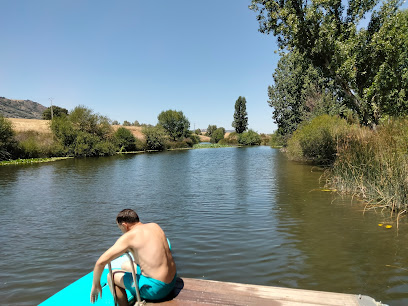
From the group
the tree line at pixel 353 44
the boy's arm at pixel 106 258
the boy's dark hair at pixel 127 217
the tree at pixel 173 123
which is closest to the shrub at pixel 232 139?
the tree at pixel 173 123

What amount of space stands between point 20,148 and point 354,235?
42701 mm

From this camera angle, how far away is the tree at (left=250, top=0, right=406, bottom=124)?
44.6ft

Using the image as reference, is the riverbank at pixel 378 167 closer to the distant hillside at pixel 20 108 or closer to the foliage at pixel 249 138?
the foliage at pixel 249 138

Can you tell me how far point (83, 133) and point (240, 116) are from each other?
2080 inches

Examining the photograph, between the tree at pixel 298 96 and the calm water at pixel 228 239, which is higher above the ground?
the tree at pixel 298 96

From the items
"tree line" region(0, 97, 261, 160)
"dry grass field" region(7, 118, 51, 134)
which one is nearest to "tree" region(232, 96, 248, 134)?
"tree line" region(0, 97, 261, 160)

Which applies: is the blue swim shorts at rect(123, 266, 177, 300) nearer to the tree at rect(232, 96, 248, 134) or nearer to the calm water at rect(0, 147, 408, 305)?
the calm water at rect(0, 147, 408, 305)

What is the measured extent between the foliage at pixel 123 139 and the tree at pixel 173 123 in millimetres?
23923

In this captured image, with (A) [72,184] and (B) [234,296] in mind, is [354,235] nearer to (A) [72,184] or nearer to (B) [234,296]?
(B) [234,296]

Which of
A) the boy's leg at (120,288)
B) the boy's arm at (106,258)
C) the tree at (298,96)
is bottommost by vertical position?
the boy's leg at (120,288)

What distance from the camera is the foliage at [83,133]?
154 feet

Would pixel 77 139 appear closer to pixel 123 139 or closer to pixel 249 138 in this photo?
pixel 123 139

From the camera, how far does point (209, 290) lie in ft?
12.2

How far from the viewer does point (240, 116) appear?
8944 centimetres
